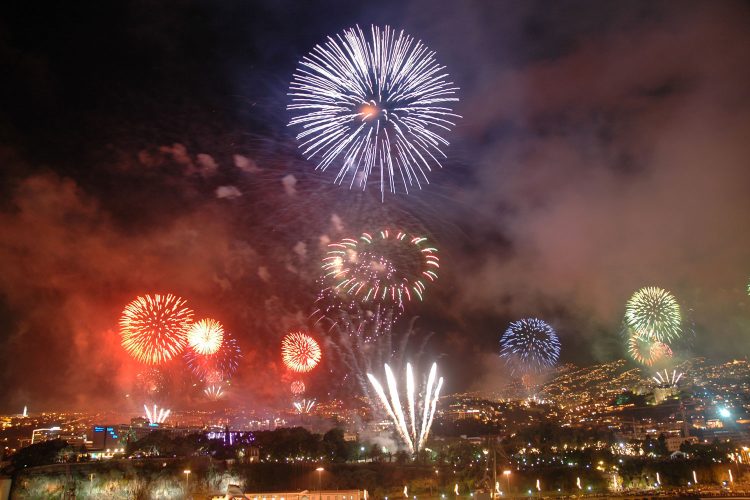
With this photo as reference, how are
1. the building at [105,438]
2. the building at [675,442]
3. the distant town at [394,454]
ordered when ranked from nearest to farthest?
the distant town at [394,454], the building at [105,438], the building at [675,442]

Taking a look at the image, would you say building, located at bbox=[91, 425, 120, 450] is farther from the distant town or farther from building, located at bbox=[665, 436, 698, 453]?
building, located at bbox=[665, 436, 698, 453]

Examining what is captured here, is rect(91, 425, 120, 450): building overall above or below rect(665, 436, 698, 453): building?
above

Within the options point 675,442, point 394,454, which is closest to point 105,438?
point 394,454

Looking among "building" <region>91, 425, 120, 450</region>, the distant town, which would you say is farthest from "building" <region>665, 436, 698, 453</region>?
"building" <region>91, 425, 120, 450</region>

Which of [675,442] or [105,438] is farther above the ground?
[105,438]

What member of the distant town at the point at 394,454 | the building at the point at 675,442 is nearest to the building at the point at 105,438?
the distant town at the point at 394,454

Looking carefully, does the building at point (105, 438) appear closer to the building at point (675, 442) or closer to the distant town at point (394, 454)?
the distant town at point (394, 454)

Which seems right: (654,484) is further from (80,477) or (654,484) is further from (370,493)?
(80,477)

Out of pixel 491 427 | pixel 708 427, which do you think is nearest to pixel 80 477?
pixel 491 427

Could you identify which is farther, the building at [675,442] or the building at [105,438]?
the building at [675,442]

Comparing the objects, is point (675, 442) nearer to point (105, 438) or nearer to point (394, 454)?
point (394, 454)

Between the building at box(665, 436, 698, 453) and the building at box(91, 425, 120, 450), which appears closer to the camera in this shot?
the building at box(91, 425, 120, 450)
